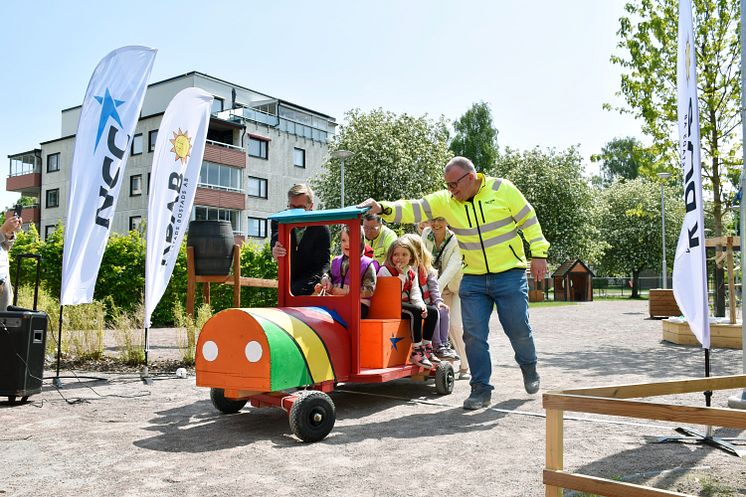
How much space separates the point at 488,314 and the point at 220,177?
4262 centimetres

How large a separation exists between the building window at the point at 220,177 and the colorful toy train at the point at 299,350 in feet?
133

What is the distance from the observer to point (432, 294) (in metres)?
7.32

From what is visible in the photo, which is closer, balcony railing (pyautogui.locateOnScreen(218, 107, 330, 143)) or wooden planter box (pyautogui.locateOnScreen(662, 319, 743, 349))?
wooden planter box (pyautogui.locateOnScreen(662, 319, 743, 349))

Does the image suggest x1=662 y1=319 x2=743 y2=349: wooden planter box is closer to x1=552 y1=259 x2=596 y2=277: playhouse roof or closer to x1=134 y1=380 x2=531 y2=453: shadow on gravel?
x1=134 y1=380 x2=531 y2=453: shadow on gravel

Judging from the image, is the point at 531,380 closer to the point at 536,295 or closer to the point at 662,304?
the point at 662,304

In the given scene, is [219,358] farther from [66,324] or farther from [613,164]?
[613,164]

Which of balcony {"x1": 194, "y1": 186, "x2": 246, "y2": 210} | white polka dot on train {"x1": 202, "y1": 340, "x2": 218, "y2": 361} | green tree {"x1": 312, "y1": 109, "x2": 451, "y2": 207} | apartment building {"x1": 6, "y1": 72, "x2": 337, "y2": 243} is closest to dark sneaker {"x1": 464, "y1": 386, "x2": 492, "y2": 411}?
white polka dot on train {"x1": 202, "y1": 340, "x2": 218, "y2": 361}

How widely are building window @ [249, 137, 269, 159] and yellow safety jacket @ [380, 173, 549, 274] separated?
44.8 m

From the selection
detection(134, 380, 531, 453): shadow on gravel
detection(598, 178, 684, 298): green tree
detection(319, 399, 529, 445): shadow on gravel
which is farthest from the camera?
detection(598, 178, 684, 298): green tree

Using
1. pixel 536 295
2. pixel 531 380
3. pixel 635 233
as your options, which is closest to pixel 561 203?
pixel 536 295

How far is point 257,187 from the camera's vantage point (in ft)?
165

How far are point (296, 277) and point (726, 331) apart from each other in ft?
29.6

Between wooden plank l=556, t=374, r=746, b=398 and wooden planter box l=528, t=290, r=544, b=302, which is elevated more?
wooden planter box l=528, t=290, r=544, b=302

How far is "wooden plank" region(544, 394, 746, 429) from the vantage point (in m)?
2.46
